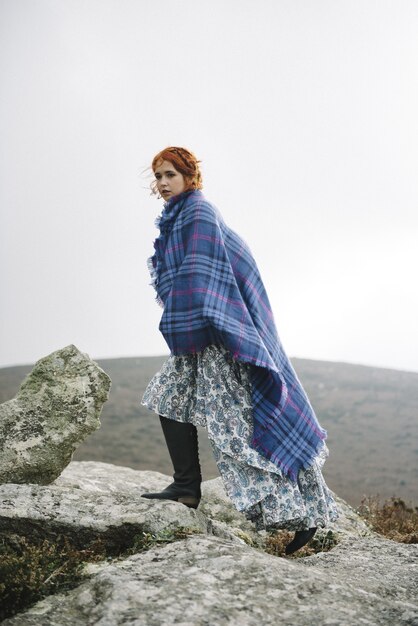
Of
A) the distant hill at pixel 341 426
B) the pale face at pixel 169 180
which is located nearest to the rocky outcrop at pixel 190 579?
the pale face at pixel 169 180

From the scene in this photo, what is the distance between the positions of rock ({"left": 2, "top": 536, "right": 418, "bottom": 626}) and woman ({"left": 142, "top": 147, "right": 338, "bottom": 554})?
0.58m

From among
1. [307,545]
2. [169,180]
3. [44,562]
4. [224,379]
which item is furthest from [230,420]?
[307,545]

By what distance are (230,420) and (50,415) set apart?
6.99 ft

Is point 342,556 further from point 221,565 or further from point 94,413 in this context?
point 94,413

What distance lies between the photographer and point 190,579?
9.46 feet

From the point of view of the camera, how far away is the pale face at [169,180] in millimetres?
4004

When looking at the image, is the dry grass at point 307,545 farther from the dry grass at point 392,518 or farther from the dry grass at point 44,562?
the dry grass at point 44,562

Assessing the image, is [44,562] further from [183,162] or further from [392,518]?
[392,518]

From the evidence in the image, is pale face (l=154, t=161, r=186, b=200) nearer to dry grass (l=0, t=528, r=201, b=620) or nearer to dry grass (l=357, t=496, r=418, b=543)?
dry grass (l=0, t=528, r=201, b=620)

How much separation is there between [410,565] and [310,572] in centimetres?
138

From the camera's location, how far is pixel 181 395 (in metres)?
3.89

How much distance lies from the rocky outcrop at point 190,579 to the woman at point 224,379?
1.28 feet

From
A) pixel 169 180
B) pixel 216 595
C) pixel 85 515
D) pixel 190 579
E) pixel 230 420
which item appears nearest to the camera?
pixel 216 595

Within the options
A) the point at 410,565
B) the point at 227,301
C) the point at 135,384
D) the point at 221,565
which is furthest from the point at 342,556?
the point at 135,384
